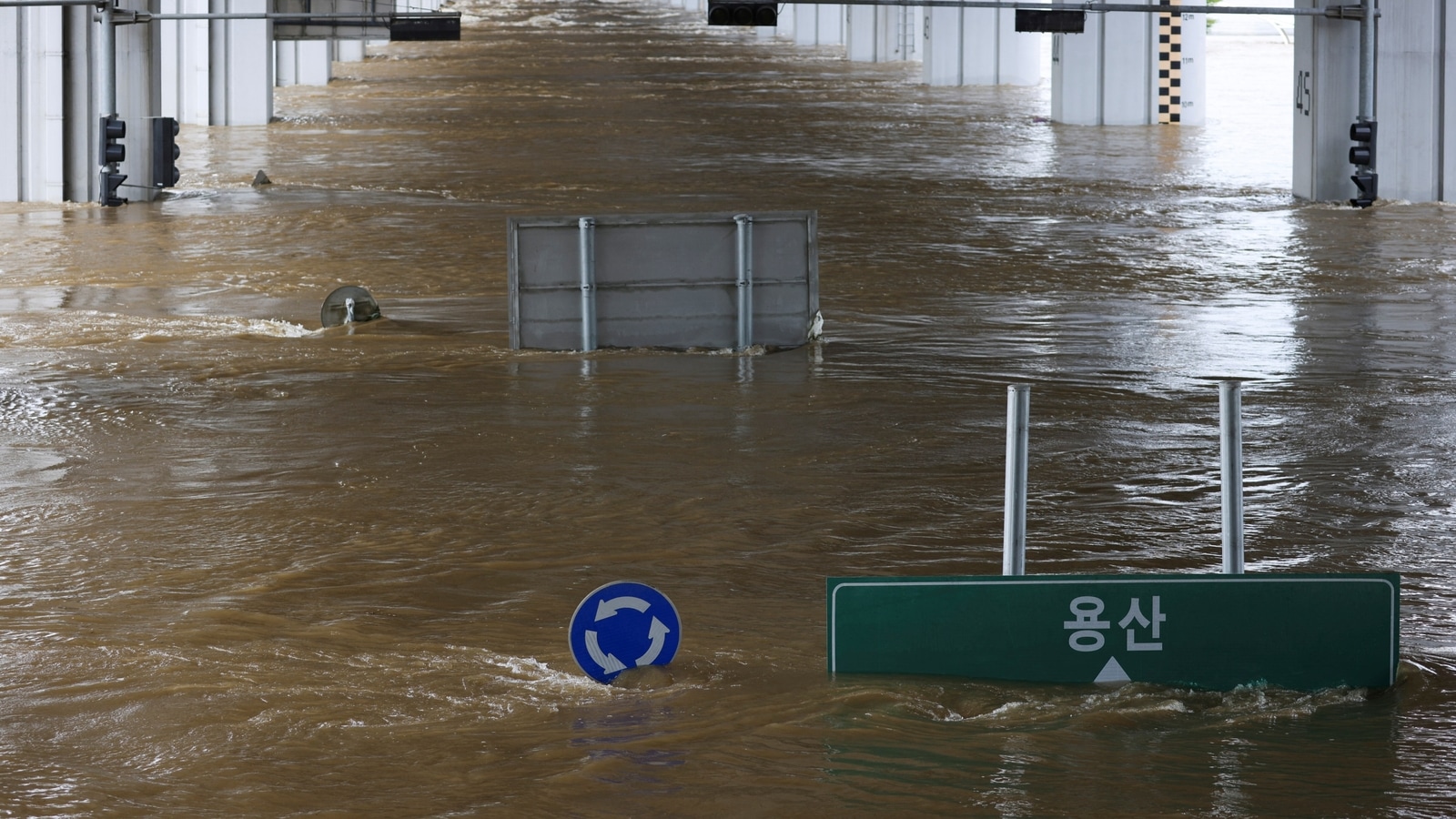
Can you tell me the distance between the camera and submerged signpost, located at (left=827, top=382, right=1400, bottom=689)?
622 cm

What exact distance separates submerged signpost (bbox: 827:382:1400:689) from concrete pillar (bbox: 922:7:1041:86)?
48.1 metres

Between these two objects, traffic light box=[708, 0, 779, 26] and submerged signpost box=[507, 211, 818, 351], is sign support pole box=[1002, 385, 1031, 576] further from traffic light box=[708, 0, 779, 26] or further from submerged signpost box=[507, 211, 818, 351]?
traffic light box=[708, 0, 779, 26]

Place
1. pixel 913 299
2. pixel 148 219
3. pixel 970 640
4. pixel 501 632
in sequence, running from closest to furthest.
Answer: pixel 970 640 → pixel 501 632 → pixel 913 299 → pixel 148 219

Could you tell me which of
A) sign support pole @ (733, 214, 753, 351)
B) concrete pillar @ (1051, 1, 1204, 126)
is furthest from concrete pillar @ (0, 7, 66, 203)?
concrete pillar @ (1051, 1, 1204, 126)

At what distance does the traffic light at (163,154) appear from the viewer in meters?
24.7

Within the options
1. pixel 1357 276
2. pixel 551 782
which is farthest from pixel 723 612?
pixel 1357 276

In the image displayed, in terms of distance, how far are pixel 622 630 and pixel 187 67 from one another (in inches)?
1403

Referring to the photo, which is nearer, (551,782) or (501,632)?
(551,782)

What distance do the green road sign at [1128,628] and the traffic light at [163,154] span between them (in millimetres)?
20431

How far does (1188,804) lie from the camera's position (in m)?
5.45

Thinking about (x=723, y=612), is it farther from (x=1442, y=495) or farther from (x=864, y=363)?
(x=864, y=363)

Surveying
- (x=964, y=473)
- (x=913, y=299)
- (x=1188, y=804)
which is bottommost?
(x=1188, y=804)

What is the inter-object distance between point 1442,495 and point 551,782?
573 cm

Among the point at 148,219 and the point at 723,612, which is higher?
the point at 148,219
